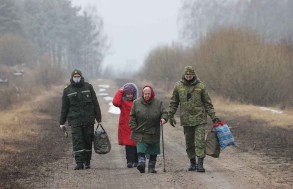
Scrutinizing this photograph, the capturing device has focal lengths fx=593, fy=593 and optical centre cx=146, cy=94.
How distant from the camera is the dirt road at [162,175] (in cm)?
909

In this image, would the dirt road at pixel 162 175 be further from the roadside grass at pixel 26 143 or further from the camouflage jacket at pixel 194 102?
the camouflage jacket at pixel 194 102

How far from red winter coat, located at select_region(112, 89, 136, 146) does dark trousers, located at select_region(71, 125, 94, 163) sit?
1.86 feet

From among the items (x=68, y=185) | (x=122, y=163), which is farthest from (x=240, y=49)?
(x=68, y=185)

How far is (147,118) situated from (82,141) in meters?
1.42

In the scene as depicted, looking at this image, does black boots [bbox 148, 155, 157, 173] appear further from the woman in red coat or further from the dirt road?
the woman in red coat

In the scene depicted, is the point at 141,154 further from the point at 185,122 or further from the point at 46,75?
the point at 46,75

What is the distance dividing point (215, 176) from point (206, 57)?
21794 mm

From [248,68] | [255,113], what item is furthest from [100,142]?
[248,68]

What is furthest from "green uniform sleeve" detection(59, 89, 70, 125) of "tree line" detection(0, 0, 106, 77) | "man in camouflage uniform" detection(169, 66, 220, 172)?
"tree line" detection(0, 0, 106, 77)

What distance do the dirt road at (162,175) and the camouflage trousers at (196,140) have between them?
357 millimetres

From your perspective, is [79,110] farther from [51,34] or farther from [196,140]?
[51,34]

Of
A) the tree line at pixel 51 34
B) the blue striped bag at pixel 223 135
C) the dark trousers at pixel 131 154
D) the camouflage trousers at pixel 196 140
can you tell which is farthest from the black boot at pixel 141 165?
the tree line at pixel 51 34

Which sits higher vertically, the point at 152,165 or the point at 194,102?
the point at 194,102

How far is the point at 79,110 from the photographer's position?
1091 centimetres
